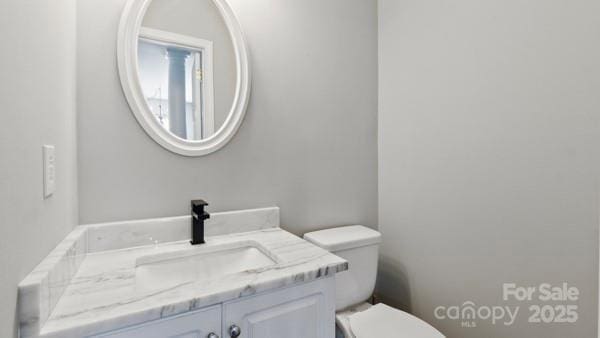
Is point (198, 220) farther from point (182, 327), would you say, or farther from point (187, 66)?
point (187, 66)

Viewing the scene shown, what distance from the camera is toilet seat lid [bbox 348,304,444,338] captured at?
117 cm

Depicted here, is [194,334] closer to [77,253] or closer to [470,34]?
[77,253]

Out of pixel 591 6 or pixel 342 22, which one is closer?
pixel 591 6

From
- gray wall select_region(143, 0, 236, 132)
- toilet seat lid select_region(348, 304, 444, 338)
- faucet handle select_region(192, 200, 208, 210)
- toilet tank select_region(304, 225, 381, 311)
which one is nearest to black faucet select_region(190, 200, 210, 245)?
faucet handle select_region(192, 200, 208, 210)

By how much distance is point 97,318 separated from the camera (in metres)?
0.62

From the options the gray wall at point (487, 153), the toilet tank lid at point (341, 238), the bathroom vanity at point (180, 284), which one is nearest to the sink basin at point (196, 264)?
the bathroom vanity at point (180, 284)

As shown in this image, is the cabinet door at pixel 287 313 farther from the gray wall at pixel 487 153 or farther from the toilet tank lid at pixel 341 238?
the gray wall at pixel 487 153

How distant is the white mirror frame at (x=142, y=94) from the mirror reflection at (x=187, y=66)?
0.07ft

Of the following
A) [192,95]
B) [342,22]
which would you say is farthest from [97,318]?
[342,22]

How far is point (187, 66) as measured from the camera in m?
1.19

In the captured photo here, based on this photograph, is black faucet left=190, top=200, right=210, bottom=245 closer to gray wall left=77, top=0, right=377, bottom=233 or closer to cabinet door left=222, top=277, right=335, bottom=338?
gray wall left=77, top=0, right=377, bottom=233

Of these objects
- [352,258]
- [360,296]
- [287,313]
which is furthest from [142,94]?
[360,296]

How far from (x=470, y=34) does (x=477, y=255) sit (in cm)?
100

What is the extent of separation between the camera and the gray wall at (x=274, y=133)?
3.43 feet
